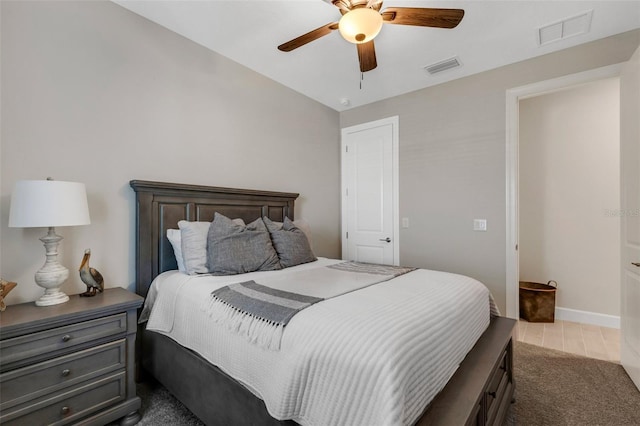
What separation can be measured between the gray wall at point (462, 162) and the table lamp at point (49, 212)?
120 inches

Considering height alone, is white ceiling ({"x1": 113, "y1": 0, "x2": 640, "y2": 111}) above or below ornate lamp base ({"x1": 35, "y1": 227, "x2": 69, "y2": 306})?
above

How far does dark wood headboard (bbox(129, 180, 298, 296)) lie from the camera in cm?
215

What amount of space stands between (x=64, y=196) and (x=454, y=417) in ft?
6.95

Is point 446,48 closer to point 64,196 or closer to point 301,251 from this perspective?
point 301,251

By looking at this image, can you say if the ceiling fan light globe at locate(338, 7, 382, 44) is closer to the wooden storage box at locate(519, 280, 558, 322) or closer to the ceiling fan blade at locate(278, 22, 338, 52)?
the ceiling fan blade at locate(278, 22, 338, 52)

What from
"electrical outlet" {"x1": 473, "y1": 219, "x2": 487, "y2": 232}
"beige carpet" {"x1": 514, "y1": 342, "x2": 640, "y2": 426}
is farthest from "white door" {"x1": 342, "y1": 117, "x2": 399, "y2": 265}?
"beige carpet" {"x1": 514, "y1": 342, "x2": 640, "y2": 426}

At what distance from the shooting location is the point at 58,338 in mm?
1457

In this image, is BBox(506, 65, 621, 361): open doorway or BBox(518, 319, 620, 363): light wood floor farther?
BBox(506, 65, 621, 361): open doorway

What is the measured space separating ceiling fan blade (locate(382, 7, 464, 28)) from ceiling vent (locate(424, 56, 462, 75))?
3.89ft

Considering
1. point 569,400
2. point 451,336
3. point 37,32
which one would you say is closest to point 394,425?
point 451,336

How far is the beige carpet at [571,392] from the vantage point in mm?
1753

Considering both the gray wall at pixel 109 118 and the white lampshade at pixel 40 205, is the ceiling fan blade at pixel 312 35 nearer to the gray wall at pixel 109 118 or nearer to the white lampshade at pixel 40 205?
the gray wall at pixel 109 118

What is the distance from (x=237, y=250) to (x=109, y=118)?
1.30 m

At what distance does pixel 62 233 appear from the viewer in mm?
1871
